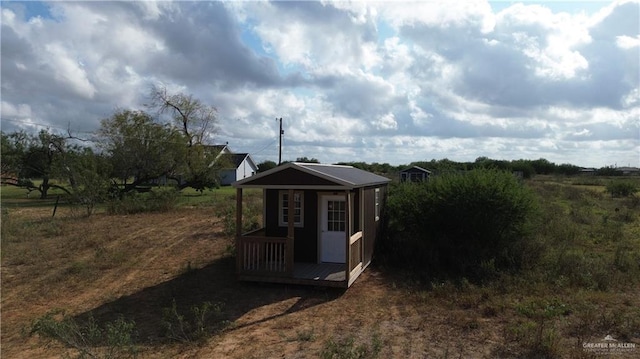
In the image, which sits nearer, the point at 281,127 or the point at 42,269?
the point at 42,269

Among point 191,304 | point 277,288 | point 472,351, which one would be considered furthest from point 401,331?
point 191,304

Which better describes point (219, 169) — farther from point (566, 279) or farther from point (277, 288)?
point (566, 279)

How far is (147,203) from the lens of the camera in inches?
967

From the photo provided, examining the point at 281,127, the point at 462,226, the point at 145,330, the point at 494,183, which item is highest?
the point at 281,127

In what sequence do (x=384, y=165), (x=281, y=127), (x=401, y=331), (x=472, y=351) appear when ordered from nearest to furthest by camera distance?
1. (x=472, y=351)
2. (x=401, y=331)
3. (x=281, y=127)
4. (x=384, y=165)

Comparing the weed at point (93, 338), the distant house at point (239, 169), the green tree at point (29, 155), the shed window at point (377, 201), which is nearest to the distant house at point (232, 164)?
the distant house at point (239, 169)

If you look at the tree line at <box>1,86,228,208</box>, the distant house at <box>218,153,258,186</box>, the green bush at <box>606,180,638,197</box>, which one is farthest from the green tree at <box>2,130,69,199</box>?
the green bush at <box>606,180,638,197</box>

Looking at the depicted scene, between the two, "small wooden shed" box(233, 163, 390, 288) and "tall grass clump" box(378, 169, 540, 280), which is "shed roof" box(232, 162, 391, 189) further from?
"tall grass clump" box(378, 169, 540, 280)

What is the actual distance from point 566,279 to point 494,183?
2.98 meters

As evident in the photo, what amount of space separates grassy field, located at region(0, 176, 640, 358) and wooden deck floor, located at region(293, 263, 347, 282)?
30 centimetres

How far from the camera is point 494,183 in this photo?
11.8m

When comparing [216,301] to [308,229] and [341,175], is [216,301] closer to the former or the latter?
[308,229]

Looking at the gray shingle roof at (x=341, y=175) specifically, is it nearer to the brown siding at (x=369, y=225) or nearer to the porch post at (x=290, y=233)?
the brown siding at (x=369, y=225)

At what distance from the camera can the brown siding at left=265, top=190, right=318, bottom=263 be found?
37.6 ft
